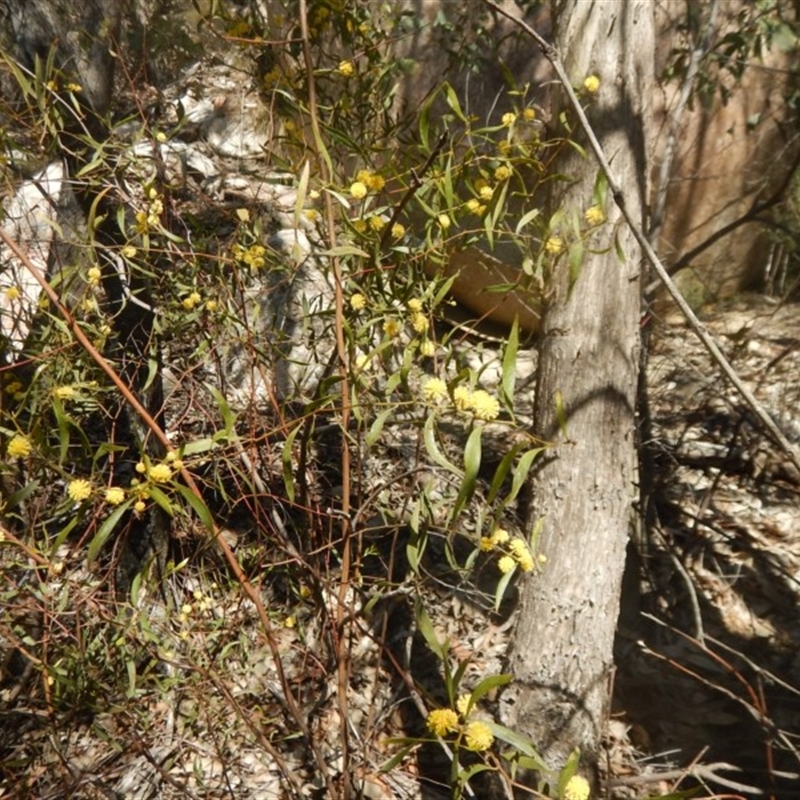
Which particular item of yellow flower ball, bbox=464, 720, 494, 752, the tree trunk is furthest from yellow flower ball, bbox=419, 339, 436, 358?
yellow flower ball, bbox=464, 720, 494, 752

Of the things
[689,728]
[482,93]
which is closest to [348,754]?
[689,728]

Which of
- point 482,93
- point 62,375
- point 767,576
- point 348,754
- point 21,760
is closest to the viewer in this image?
point 348,754

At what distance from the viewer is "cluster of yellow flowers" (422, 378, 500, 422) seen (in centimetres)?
166

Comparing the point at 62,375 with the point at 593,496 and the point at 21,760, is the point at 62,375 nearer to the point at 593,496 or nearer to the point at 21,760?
the point at 21,760

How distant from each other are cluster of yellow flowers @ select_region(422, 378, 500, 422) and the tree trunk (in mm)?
729

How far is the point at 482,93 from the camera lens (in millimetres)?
4047

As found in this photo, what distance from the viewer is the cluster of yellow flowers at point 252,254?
2205mm

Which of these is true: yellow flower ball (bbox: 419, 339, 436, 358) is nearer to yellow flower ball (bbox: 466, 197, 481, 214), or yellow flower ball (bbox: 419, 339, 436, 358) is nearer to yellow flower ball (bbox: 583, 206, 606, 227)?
yellow flower ball (bbox: 466, 197, 481, 214)

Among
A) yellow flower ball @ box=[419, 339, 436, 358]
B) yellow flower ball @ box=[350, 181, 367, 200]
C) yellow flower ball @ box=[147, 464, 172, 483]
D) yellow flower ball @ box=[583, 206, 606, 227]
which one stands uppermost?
yellow flower ball @ box=[350, 181, 367, 200]

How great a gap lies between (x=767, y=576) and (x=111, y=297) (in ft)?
8.11

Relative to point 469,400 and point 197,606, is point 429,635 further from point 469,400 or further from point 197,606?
point 197,606

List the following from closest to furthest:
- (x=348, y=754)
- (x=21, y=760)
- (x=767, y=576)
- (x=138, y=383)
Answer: (x=348, y=754)
(x=21, y=760)
(x=138, y=383)
(x=767, y=576)

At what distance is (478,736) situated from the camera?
1729 mm

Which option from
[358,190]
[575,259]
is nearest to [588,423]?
[575,259]
